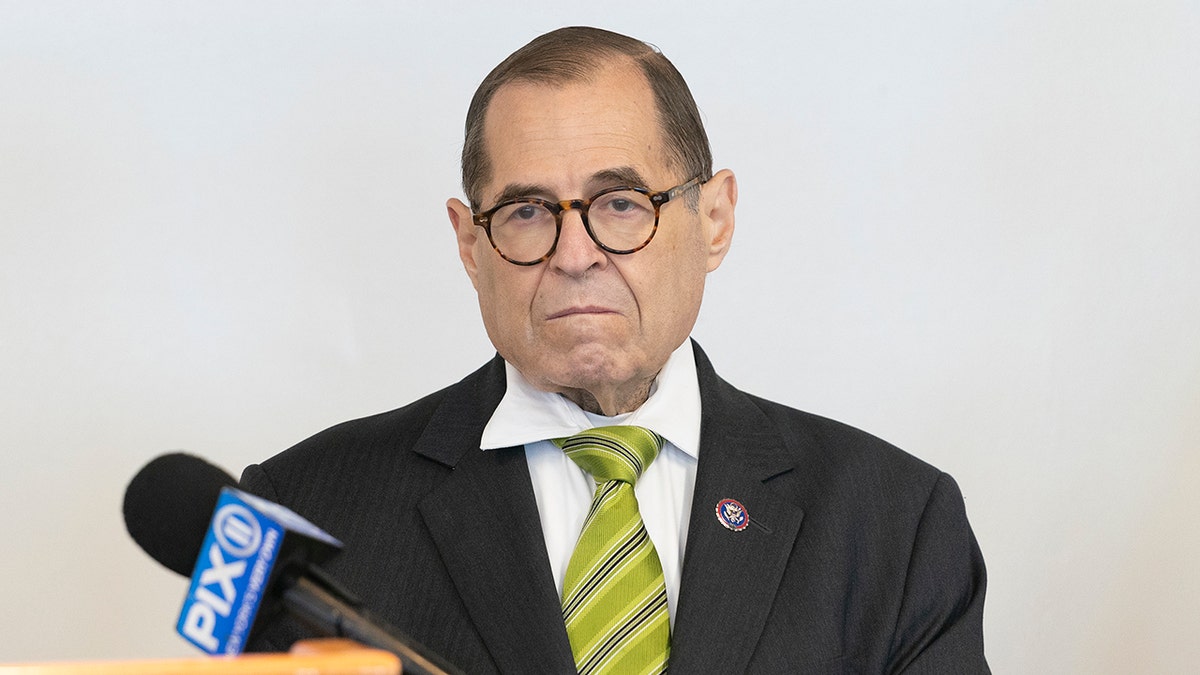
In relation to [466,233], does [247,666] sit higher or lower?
lower

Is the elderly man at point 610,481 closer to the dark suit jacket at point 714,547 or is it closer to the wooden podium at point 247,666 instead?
the dark suit jacket at point 714,547

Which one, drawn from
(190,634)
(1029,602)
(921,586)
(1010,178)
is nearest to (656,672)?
(921,586)

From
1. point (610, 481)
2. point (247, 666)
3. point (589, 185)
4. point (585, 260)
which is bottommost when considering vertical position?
point (610, 481)

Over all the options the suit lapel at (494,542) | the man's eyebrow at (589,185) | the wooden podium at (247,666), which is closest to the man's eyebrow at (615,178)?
the man's eyebrow at (589,185)

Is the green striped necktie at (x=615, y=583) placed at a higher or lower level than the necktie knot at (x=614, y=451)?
lower

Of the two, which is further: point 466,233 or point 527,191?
point 466,233

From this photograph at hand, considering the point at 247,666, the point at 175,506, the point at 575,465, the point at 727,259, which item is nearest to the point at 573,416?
the point at 575,465

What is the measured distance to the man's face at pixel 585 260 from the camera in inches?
82.3

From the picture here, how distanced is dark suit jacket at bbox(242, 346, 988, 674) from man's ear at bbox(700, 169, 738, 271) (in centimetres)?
23

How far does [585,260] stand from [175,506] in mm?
872

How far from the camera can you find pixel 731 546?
2.07 metres

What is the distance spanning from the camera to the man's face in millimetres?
2090

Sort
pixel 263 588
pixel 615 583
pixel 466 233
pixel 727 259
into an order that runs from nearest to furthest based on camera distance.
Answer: pixel 263 588 → pixel 615 583 → pixel 466 233 → pixel 727 259

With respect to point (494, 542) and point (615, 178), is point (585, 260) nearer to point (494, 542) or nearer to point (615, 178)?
point (615, 178)
